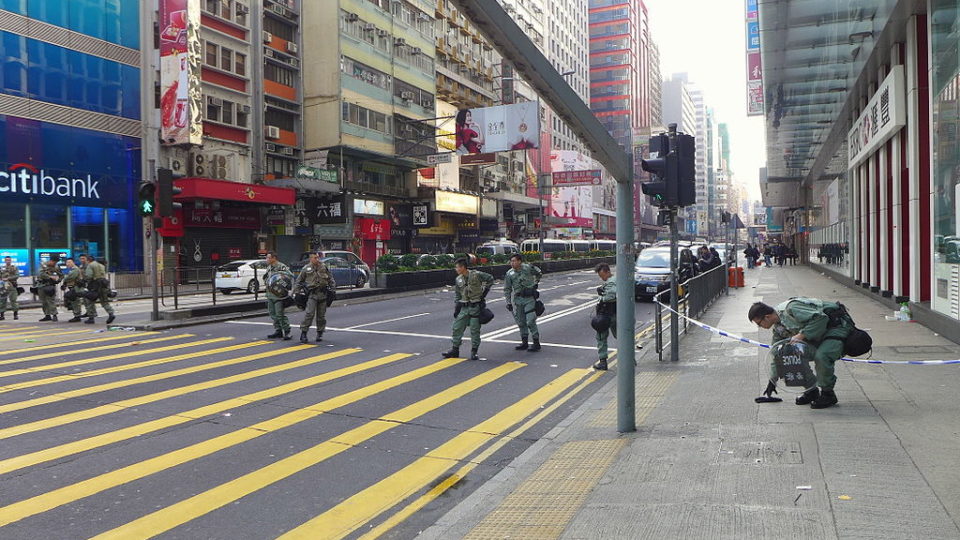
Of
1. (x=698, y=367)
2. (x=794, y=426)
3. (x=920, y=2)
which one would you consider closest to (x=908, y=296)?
(x=920, y=2)

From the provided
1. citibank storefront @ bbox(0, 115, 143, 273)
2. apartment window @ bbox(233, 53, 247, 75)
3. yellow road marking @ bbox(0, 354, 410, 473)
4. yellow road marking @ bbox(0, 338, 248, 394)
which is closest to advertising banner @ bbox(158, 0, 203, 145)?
citibank storefront @ bbox(0, 115, 143, 273)

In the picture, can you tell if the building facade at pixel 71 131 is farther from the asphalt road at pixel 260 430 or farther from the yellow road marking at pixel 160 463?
the yellow road marking at pixel 160 463

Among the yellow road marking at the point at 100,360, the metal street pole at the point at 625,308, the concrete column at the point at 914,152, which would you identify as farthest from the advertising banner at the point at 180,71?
the metal street pole at the point at 625,308

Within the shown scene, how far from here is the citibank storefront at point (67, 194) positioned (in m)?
27.4

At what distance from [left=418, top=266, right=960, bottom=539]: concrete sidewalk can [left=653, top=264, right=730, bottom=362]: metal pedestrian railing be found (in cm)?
251

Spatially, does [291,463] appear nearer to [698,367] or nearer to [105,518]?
[105,518]

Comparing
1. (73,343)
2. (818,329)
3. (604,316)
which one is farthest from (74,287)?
(818,329)

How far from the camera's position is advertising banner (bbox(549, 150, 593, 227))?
8456 centimetres

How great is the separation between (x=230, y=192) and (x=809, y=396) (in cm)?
3094

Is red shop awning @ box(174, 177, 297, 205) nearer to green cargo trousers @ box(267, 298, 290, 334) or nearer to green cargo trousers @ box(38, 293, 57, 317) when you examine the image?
green cargo trousers @ box(38, 293, 57, 317)

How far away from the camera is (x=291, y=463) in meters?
5.82

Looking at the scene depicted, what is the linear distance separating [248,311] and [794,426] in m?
15.2

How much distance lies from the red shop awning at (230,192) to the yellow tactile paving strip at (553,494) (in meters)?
28.0

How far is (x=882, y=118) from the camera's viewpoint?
52.9 ft
